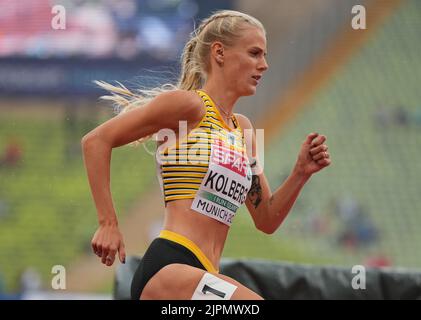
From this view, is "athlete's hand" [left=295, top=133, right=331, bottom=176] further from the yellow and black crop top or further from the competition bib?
the yellow and black crop top

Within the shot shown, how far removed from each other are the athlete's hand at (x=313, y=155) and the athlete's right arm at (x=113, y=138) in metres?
0.56

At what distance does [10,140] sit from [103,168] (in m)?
10.0

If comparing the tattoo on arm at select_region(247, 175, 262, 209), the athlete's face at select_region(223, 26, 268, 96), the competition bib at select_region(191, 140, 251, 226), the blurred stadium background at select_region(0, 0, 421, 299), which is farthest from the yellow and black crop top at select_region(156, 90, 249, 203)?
the blurred stadium background at select_region(0, 0, 421, 299)

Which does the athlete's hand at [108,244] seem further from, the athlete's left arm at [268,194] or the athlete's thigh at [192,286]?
the athlete's left arm at [268,194]

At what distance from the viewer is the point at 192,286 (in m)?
3.06

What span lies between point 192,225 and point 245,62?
760 mm

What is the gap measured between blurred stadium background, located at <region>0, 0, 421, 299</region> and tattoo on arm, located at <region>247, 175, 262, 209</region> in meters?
7.82

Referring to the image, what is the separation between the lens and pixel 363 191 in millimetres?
12039

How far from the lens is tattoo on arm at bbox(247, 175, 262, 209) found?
3.77 meters

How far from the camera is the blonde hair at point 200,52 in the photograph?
3.55 meters

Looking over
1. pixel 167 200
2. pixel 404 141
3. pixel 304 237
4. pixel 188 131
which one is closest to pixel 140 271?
pixel 167 200

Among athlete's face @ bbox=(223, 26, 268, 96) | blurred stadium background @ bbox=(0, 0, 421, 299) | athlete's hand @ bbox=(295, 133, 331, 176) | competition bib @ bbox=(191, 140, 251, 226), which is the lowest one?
competition bib @ bbox=(191, 140, 251, 226)

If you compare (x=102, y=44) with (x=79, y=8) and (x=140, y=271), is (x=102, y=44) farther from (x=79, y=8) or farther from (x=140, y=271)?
(x=140, y=271)

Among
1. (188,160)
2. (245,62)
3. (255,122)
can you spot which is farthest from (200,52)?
(255,122)
